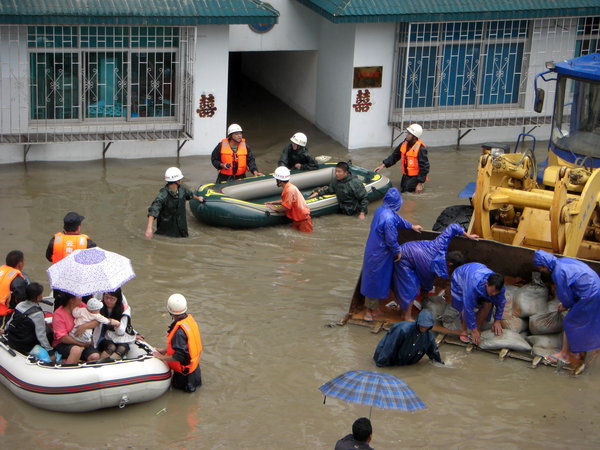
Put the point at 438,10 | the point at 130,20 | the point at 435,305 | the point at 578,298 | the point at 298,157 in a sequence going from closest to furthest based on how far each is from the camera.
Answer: the point at 578,298, the point at 435,305, the point at 298,157, the point at 130,20, the point at 438,10

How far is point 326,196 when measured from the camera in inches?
600

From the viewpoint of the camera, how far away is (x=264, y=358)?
34.7 ft

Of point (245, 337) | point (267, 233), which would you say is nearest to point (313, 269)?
point (267, 233)

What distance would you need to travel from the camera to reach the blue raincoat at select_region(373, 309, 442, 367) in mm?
10219

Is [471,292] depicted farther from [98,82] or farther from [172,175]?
[98,82]

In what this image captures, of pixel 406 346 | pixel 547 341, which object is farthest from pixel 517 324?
pixel 406 346

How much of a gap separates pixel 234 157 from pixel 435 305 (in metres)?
5.04

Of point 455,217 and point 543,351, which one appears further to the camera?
point 455,217

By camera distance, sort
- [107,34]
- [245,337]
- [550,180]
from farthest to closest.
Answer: [107,34] → [550,180] → [245,337]

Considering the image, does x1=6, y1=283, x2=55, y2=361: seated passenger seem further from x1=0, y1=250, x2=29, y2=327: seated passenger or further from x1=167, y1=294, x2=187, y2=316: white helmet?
x1=167, y1=294, x2=187, y2=316: white helmet

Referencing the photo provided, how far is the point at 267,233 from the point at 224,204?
2.52ft

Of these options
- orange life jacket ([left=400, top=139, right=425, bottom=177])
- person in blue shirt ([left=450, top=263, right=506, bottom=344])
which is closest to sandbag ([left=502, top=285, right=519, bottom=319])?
person in blue shirt ([left=450, top=263, right=506, bottom=344])

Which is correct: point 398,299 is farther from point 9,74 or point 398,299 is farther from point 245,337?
point 9,74

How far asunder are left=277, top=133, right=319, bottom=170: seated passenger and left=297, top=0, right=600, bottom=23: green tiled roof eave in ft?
9.33
